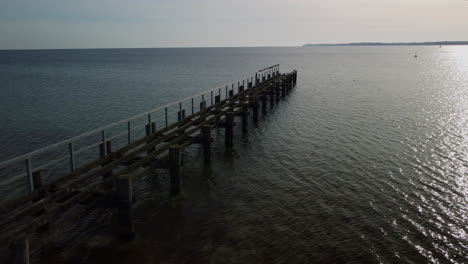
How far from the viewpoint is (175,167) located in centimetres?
1203

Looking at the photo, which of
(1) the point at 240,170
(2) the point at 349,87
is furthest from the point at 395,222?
(2) the point at 349,87

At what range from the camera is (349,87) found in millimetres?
48469

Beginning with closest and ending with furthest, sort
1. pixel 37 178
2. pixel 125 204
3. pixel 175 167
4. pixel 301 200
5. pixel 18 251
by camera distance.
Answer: pixel 18 251
pixel 125 204
pixel 37 178
pixel 175 167
pixel 301 200

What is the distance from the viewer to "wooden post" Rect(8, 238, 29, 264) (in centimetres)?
639

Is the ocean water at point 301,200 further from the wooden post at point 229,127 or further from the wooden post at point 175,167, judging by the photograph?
the wooden post at point 229,127

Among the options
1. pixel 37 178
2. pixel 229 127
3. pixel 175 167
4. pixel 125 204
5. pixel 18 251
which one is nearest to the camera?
pixel 18 251

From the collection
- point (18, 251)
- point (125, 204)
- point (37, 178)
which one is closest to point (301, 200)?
point (125, 204)

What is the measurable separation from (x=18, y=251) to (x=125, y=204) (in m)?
2.87

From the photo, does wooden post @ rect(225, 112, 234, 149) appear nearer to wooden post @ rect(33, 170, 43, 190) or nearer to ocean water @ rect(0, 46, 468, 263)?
ocean water @ rect(0, 46, 468, 263)

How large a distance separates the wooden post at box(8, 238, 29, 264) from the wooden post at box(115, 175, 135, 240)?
8.75ft

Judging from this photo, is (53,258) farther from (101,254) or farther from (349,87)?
(349,87)

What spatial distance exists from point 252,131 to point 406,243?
14.1 metres

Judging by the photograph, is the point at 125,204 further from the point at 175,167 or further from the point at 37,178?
the point at 175,167

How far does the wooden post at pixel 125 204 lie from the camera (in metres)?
8.90
